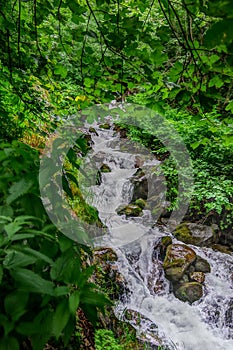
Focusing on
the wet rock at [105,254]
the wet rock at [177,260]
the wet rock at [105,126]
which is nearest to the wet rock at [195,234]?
the wet rock at [177,260]

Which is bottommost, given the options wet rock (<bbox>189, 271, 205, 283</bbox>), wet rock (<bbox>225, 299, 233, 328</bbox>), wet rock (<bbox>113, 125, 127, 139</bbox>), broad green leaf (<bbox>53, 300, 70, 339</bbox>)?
wet rock (<bbox>225, 299, 233, 328</bbox>)

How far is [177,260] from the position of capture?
501 cm

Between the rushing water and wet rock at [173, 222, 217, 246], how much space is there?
0.17 meters

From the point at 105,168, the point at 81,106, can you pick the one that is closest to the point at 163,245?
the point at 105,168

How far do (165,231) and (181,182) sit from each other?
151 centimetres

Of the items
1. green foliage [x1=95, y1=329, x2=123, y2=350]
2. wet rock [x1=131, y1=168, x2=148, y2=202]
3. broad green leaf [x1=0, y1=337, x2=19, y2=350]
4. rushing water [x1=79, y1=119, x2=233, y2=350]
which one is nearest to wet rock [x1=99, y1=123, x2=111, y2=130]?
wet rock [x1=131, y1=168, x2=148, y2=202]

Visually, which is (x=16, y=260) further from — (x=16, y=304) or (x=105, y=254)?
(x=105, y=254)

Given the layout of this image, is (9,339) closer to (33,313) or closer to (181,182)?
(33,313)

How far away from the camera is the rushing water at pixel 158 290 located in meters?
4.19

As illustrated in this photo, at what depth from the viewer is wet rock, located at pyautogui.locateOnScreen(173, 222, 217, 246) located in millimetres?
5637

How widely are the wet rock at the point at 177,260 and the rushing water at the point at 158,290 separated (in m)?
0.15

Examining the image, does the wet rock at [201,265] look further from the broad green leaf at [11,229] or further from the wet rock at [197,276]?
the broad green leaf at [11,229]

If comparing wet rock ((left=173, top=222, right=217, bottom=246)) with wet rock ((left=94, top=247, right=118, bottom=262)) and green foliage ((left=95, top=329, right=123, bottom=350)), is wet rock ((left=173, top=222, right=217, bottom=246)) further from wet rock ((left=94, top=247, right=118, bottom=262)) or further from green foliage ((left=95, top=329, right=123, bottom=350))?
green foliage ((left=95, top=329, right=123, bottom=350))

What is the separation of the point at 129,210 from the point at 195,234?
1.45m
